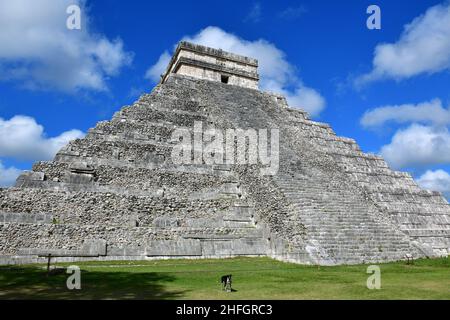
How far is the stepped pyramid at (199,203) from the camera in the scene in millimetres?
13266

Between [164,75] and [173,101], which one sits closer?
[173,101]

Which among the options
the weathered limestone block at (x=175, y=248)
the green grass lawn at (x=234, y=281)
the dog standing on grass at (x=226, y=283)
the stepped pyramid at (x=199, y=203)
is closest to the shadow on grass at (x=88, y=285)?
the green grass lawn at (x=234, y=281)

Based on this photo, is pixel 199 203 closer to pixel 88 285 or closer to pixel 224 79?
pixel 88 285

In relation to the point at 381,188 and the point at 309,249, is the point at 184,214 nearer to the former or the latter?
the point at 309,249

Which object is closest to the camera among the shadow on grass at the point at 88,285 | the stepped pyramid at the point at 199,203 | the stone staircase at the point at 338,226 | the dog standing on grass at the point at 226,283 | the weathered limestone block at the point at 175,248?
the shadow on grass at the point at 88,285

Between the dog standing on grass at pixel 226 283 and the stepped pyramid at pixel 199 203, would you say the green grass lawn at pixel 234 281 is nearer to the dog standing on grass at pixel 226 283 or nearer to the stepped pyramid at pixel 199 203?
the dog standing on grass at pixel 226 283

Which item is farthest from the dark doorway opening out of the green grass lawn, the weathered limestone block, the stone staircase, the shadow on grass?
the shadow on grass

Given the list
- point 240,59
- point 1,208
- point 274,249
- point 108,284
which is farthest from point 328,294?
point 240,59

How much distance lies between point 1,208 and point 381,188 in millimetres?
16428

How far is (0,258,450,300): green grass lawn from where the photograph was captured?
24.4 ft

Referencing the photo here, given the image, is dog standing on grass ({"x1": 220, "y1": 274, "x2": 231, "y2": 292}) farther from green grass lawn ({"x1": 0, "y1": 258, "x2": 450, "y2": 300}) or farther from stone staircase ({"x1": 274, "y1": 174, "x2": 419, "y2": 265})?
stone staircase ({"x1": 274, "y1": 174, "x2": 419, "y2": 265})

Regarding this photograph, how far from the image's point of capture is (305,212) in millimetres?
14344

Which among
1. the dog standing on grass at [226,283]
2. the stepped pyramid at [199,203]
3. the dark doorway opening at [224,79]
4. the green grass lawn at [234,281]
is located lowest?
the green grass lawn at [234,281]

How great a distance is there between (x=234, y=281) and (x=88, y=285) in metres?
3.27
